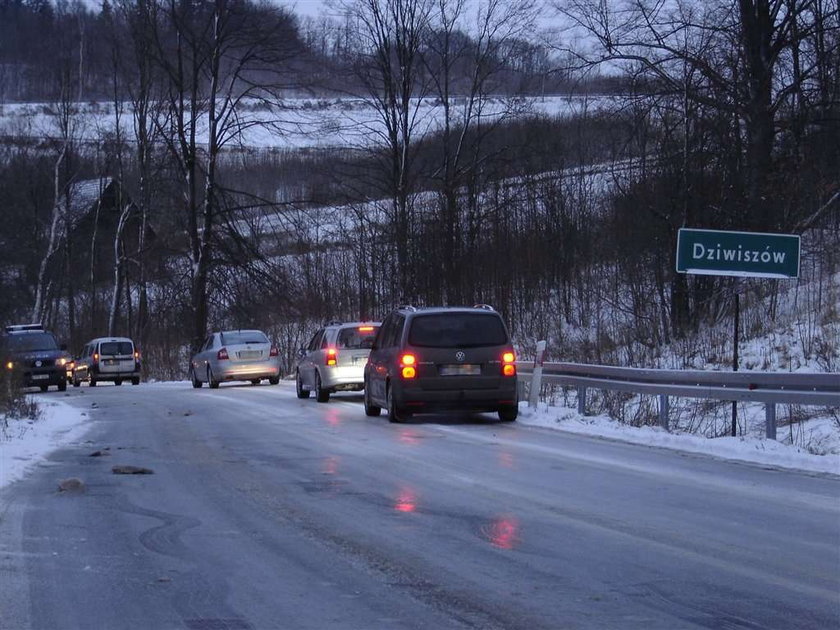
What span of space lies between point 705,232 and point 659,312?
16.8 meters

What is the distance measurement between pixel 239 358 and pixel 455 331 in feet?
51.3

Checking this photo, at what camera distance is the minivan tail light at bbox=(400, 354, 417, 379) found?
18.0m

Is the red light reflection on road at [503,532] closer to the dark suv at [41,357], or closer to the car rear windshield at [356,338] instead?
the car rear windshield at [356,338]

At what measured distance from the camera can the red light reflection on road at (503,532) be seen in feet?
26.7

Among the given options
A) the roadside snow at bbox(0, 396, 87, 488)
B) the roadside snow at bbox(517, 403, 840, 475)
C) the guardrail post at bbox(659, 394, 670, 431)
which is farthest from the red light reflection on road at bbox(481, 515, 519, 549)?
the guardrail post at bbox(659, 394, 670, 431)

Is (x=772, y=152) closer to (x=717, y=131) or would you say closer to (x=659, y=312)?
(x=717, y=131)

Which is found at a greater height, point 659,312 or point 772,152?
point 772,152

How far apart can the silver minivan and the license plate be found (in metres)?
6.38

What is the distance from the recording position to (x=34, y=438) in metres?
16.0

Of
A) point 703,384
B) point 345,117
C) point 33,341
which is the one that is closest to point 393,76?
point 345,117

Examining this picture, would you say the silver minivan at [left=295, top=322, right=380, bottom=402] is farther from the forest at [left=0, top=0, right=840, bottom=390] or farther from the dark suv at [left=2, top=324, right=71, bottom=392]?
the dark suv at [left=2, top=324, right=71, bottom=392]

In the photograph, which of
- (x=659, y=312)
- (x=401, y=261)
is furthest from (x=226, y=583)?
(x=401, y=261)

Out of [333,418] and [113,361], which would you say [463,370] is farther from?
[113,361]

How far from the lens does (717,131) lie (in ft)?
90.2
